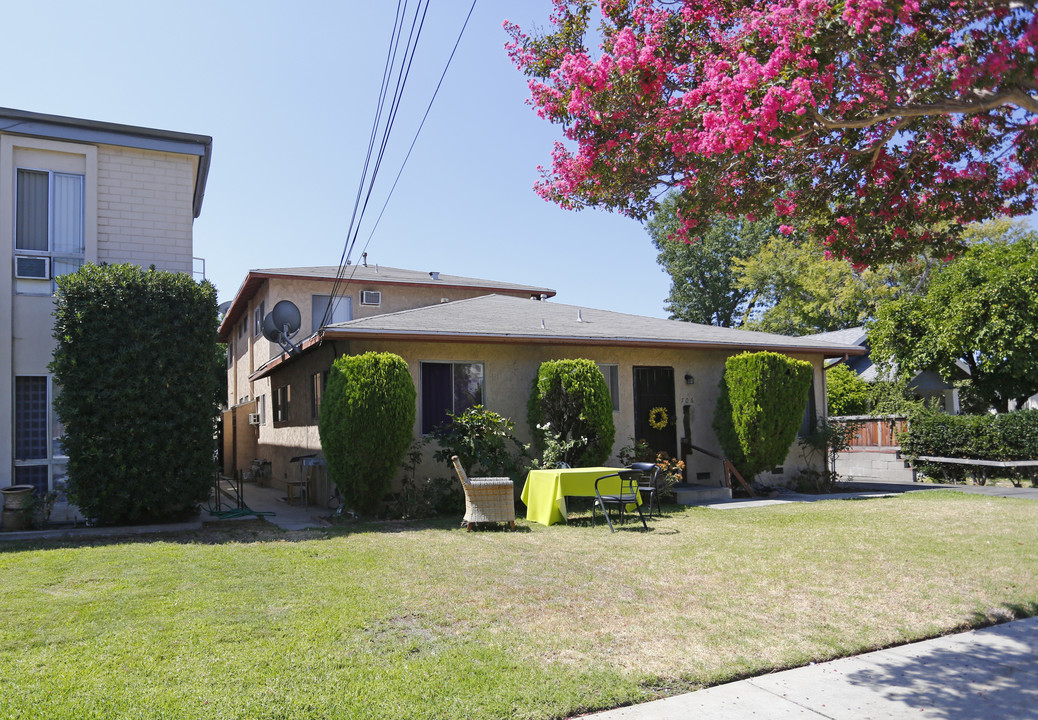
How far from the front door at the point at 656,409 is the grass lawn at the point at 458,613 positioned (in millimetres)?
4930

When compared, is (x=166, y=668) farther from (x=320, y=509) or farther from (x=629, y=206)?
(x=320, y=509)

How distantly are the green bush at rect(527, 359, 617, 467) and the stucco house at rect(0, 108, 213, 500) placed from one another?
20.1ft

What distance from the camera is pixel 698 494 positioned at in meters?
13.1

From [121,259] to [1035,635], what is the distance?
39.4 ft

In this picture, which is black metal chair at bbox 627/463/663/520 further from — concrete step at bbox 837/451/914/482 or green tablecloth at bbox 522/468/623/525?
concrete step at bbox 837/451/914/482

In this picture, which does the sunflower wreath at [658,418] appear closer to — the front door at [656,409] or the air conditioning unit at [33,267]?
the front door at [656,409]

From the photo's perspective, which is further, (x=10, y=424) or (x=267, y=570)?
(x=10, y=424)

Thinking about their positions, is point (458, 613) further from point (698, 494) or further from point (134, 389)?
point (698, 494)

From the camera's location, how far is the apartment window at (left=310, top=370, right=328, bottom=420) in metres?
13.2

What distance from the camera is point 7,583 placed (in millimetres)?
6332

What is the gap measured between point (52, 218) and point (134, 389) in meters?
3.42

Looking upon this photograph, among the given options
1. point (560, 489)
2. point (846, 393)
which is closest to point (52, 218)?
point (560, 489)

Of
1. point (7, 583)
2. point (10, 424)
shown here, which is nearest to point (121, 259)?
point (10, 424)

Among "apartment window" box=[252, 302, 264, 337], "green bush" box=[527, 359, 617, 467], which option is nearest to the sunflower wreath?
"green bush" box=[527, 359, 617, 467]
